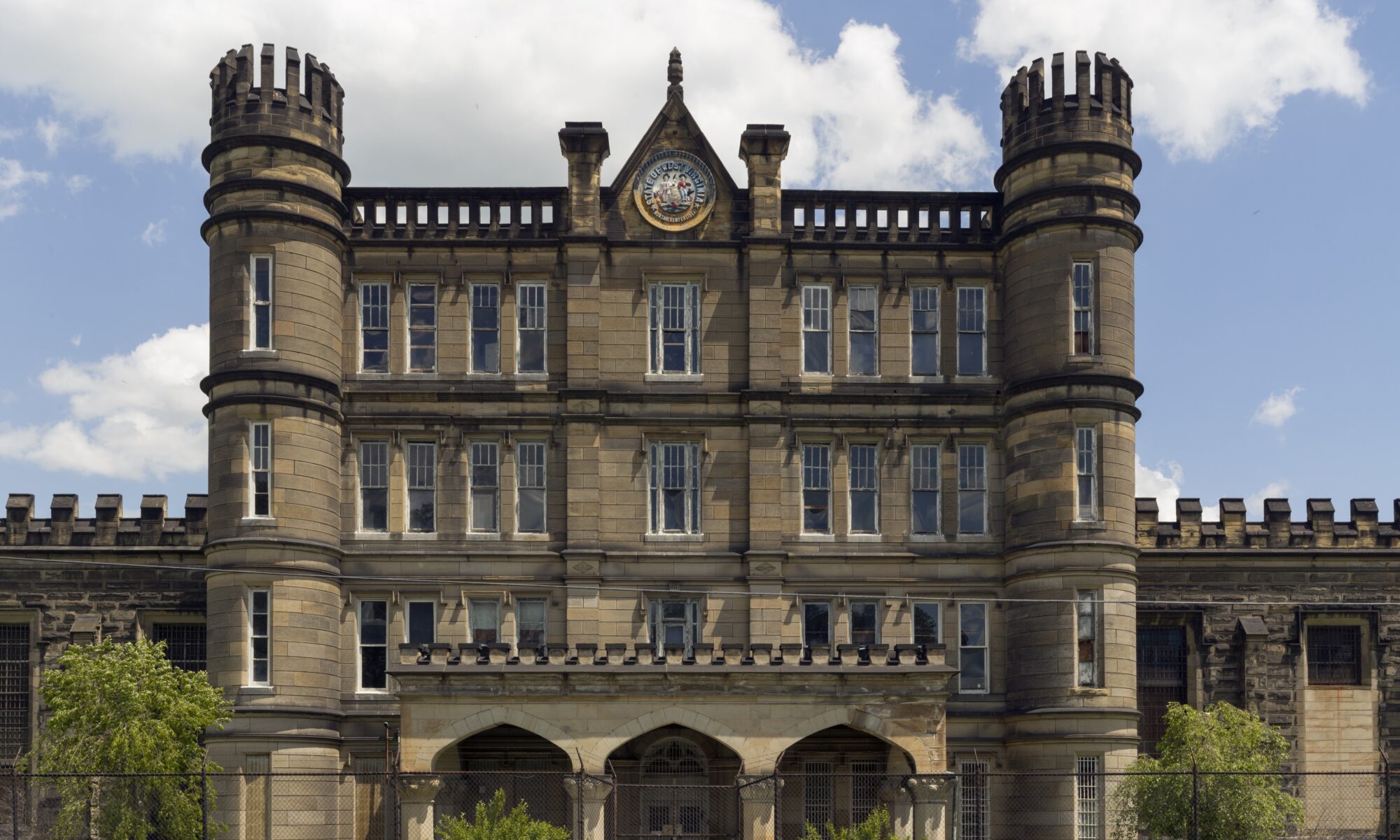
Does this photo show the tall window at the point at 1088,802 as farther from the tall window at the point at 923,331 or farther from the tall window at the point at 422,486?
the tall window at the point at 422,486

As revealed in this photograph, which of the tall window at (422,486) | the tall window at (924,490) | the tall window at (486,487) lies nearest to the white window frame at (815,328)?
the tall window at (924,490)

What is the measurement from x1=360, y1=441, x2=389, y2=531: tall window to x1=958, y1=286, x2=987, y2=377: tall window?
45.8 ft

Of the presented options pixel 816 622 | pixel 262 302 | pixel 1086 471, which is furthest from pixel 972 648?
pixel 262 302

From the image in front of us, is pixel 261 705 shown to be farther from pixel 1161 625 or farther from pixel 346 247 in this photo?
pixel 1161 625

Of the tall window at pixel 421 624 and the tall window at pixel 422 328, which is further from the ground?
the tall window at pixel 422 328

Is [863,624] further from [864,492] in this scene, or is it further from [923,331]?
[923,331]

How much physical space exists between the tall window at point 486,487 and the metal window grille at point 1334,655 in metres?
A: 20.1

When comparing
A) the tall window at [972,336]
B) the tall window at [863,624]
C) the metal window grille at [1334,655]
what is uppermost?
the tall window at [972,336]

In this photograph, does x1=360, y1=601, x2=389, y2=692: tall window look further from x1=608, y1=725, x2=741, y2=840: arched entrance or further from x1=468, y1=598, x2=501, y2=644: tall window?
x1=608, y1=725, x2=741, y2=840: arched entrance

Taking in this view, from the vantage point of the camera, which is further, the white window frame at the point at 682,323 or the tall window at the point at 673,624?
the white window frame at the point at 682,323

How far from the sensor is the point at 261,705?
1304 inches

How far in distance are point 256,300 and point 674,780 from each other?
47.4 ft

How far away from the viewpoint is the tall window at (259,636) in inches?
1324

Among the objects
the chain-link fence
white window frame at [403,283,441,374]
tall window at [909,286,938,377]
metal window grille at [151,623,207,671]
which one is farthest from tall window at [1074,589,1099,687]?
metal window grille at [151,623,207,671]
